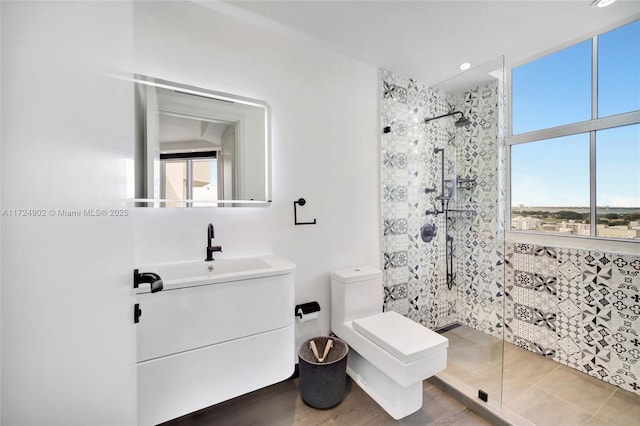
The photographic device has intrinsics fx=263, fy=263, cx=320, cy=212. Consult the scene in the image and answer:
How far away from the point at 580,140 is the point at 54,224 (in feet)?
9.81


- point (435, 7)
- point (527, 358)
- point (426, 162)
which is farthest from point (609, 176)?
point (435, 7)

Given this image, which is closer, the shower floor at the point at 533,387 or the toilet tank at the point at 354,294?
the shower floor at the point at 533,387

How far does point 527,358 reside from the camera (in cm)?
216

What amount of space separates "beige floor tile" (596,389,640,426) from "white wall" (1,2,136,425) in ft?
8.21

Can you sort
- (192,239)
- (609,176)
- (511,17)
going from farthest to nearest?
(609,176)
(511,17)
(192,239)

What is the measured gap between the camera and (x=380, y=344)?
1.60 metres

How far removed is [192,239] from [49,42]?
55.7 inches

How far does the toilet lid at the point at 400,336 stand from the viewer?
1.46 metres

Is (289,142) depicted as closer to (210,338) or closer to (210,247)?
(210,247)

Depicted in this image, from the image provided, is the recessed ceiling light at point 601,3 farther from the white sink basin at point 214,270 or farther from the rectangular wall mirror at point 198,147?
the white sink basin at point 214,270

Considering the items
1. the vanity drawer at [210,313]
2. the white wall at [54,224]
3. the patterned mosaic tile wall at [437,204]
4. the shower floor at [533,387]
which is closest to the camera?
the white wall at [54,224]

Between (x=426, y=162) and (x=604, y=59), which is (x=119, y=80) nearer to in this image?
(x=426, y=162)

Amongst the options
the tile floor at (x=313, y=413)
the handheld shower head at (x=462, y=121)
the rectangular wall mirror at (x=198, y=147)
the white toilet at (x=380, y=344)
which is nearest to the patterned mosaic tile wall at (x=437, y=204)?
the handheld shower head at (x=462, y=121)

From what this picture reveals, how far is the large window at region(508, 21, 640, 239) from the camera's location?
71.9 inches
